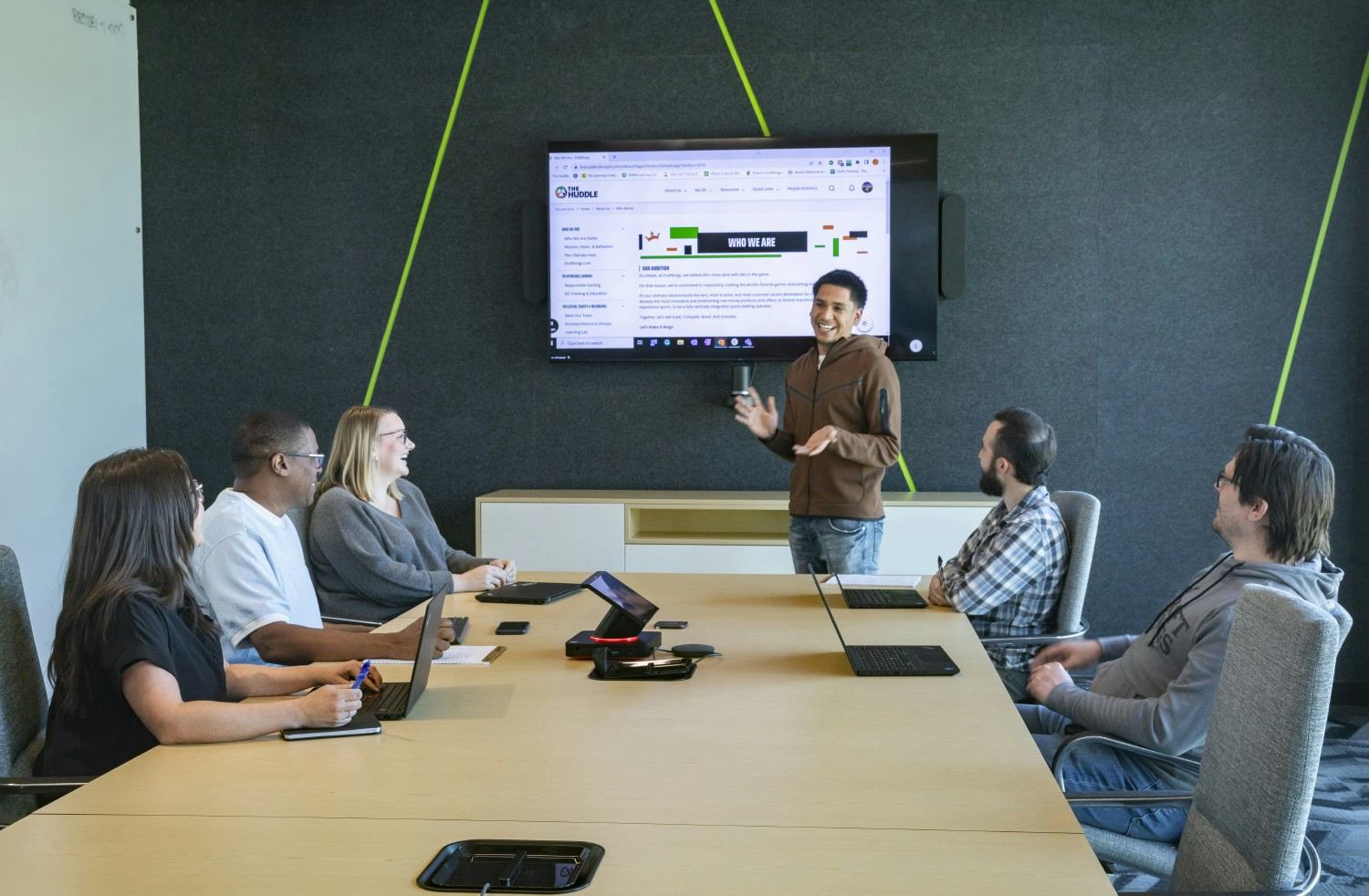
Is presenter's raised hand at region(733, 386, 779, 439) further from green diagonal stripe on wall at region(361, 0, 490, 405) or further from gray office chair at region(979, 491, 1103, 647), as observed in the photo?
green diagonal stripe on wall at region(361, 0, 490, 405)

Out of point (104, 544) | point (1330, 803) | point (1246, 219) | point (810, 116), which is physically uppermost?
point (810, 116)

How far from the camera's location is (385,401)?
4770mm

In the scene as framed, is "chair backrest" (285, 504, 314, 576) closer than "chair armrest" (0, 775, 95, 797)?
No

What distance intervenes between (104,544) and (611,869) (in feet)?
3.42

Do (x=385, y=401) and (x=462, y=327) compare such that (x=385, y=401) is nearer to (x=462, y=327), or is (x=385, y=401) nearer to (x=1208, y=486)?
(x=462, y=327)

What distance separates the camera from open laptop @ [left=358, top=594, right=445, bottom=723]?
1835 millimetres

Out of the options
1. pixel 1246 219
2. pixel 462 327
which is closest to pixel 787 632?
pixel 462 327

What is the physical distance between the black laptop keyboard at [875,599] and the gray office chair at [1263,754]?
113cm

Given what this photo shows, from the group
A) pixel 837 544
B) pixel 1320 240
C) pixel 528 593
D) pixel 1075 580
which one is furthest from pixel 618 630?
pixel 1320 240

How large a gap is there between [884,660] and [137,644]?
1.30m

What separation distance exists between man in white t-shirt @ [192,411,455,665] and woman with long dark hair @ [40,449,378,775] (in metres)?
0.41

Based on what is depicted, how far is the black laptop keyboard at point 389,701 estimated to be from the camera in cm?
184

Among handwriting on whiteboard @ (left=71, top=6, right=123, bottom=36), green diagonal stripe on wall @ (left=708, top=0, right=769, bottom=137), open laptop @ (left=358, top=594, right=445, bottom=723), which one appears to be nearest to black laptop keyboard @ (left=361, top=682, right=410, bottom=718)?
open laptop @ (left=358, top=594, right=445, bottom=723)

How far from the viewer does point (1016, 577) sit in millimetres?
2754
